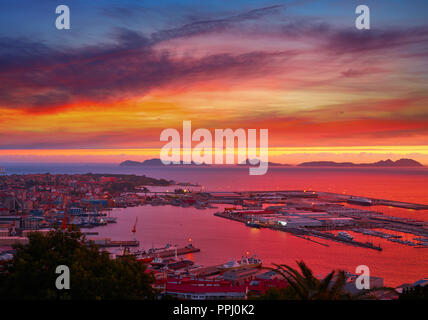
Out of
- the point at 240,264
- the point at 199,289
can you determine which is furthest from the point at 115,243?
the point at 199,289

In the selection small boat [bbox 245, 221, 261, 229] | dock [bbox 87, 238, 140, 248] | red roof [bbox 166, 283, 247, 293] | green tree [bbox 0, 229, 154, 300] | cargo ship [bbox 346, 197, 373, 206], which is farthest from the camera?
cargo ship [bbox 346, 197, 373, 206]

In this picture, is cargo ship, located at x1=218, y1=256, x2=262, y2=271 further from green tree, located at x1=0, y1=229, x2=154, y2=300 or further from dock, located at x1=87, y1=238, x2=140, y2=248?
green tree, located at x1=0, y1=229, x2=154, y2=300

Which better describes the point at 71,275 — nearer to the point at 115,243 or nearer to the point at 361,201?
the point at 115,243

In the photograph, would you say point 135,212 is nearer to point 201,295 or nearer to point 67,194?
point 67,194

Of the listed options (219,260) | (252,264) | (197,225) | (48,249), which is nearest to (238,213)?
(197,225)

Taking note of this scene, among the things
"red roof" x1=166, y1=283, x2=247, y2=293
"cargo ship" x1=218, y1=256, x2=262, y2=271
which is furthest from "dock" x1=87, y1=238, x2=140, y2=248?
"red roof" x1=166, y1=283, x2=247, y2=293

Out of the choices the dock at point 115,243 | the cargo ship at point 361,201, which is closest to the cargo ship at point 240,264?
the dock at point 115,243

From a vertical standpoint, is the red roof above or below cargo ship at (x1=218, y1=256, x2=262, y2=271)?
above

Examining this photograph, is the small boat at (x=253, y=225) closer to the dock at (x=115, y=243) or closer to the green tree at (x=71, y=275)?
the dock at (x=115, y=243)
